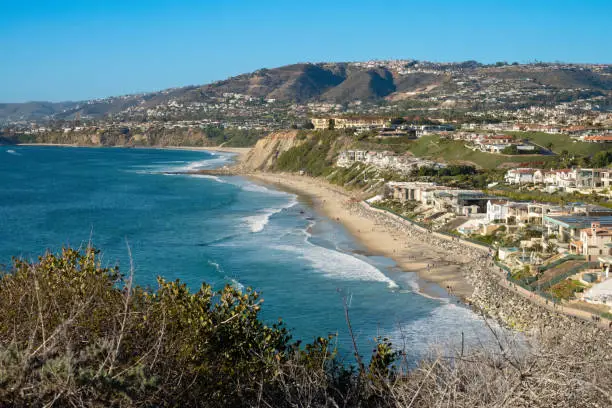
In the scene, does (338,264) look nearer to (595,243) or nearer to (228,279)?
(228,279)

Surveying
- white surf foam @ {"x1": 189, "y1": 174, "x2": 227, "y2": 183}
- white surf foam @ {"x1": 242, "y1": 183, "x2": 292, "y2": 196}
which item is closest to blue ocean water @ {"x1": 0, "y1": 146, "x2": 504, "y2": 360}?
white surf foam @ {"x1": 242, "y1": 183, "x2": 292, "y2": 196}

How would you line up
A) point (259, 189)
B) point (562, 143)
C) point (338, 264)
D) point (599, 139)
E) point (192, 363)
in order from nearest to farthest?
point (192, 363)
point (338, 264)
point (599, 139)
point (562, 143)
point (259, 189)

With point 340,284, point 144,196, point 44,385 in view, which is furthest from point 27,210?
point 44,385

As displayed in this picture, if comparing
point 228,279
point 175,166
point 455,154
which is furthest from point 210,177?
point 228,279

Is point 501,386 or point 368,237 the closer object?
point 501,386

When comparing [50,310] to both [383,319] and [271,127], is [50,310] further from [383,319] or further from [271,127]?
[271,127]

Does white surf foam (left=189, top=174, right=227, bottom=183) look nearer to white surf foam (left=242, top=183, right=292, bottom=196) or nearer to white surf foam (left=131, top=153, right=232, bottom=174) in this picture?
white surf foam (left=242, top=183, right=292, bottom=196)

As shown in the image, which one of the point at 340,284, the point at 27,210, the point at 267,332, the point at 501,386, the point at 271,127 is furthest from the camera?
the point at 271,127
